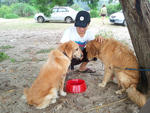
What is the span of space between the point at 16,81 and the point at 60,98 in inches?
56.2

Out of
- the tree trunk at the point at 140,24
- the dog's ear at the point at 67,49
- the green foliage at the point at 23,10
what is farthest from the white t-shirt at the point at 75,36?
the green foliage at the point at 23,10

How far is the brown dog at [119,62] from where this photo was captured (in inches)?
129

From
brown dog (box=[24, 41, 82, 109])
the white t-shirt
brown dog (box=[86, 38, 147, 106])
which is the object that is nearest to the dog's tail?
brown dog (box=[86, 38, 147, 106])

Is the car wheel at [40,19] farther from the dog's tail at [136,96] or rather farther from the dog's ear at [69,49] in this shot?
the dog's tail at [136,96]

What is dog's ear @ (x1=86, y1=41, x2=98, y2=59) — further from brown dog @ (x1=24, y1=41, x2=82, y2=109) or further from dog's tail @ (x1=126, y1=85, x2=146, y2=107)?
dog's tail @ (x1=126, y1=85, x2=146, y2=107)

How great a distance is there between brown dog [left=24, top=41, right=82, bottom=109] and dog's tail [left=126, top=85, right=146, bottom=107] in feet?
4.68

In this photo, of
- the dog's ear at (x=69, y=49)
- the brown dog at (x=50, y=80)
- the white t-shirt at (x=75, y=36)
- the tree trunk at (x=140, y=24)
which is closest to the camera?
the tree trunk at (x=140, y=24)

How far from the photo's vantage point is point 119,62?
3602mm

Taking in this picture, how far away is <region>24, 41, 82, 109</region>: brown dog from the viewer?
10.1 ft

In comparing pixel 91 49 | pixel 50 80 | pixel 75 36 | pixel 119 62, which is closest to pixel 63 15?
pixel 75 36

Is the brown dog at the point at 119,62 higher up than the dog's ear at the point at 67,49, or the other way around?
the dog's ear at the point at 67,49

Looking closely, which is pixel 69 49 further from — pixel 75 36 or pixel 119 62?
pixel 119 62

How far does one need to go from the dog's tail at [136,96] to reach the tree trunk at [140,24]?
40cm

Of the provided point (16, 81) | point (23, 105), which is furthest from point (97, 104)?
point (16, 81)
